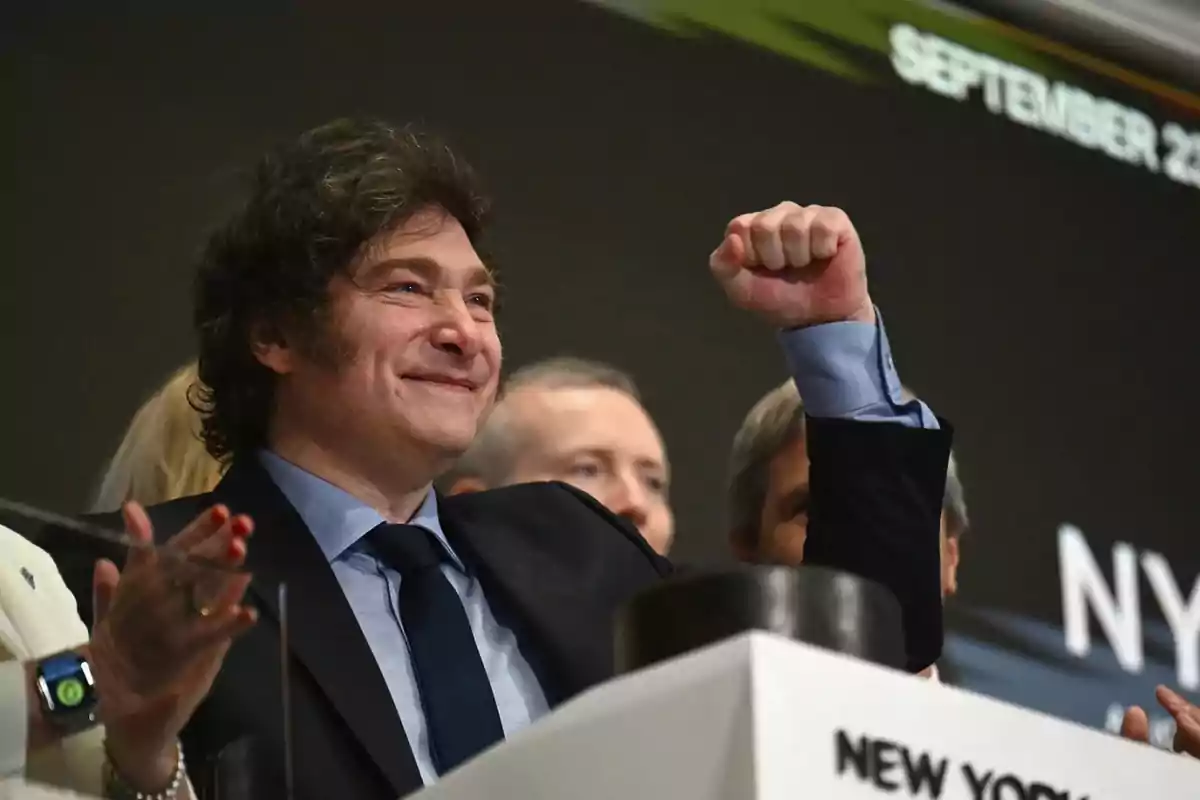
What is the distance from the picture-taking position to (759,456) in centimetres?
216

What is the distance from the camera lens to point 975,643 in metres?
2.41

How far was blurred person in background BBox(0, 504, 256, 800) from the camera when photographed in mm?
1068

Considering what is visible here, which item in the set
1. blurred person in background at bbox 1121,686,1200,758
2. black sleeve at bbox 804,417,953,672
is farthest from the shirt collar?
blurred person in background at bbox 1121,686,1200,758

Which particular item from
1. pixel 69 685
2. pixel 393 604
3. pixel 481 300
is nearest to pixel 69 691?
pixel 69 685

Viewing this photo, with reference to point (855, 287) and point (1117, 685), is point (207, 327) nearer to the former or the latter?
point (855, 287)

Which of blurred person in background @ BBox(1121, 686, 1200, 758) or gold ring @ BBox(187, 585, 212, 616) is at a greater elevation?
gold ring @ BBox(187, 585, 212, 616)

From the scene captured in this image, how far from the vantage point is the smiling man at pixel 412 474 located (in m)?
1.41

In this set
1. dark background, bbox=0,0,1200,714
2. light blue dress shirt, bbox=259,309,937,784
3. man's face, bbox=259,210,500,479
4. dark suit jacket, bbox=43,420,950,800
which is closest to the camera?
dark suit jacket, bbox=43,420,950,800

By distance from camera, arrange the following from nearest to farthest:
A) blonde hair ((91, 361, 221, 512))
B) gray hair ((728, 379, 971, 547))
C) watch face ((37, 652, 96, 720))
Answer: watch face ((37, 652, 96, 720))
blonde hair ((91, 361, 221, 512))
gray hair ((728, 379, 971, 547))

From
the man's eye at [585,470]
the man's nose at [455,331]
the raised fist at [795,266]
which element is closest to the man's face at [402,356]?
the man's nose at [455,331]

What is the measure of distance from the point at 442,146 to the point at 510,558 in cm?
39

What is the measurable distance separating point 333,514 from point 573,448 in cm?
61

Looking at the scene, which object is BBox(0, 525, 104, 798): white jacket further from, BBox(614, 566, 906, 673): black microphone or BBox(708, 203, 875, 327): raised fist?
BBox(708, 203, 875, 327): raised fist

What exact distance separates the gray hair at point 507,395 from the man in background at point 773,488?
0.15 meters
